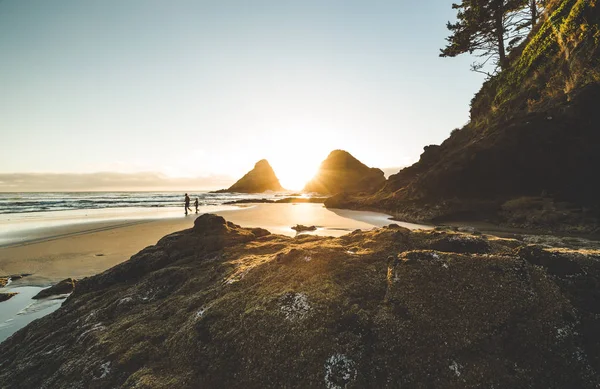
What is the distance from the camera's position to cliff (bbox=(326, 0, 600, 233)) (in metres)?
10.9

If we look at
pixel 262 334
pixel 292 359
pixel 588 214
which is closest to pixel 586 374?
pixel 292 359

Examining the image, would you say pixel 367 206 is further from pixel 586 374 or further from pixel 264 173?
pixel 264 173

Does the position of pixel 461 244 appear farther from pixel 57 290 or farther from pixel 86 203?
pixel 86 203

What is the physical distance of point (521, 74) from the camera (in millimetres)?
17219

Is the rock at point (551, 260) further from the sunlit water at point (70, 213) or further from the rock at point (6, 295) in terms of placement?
the sunlit water at point (70, 213)

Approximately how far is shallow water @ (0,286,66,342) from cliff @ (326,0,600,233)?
16.1 metres

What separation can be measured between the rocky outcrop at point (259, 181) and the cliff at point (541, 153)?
452 ft

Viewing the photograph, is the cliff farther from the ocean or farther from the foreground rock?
the ocean

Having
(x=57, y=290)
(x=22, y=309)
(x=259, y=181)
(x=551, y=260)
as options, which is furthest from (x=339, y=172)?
(x=551, y=260)

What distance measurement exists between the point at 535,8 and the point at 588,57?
15.8 m

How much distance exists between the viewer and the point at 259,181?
542 feet

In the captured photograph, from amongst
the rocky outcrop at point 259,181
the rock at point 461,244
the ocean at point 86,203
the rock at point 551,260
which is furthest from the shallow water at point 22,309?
the rocky outcrop at point 259,181

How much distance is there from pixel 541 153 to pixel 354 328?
1427cm

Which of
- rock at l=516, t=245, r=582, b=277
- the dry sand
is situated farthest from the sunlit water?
rock at l=516, t=245, r=582, b=277
